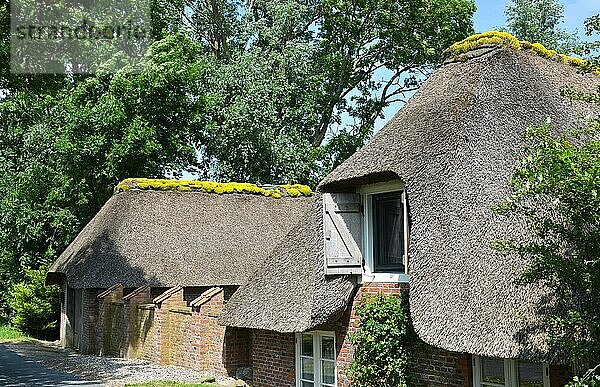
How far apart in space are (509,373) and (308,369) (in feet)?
17.4

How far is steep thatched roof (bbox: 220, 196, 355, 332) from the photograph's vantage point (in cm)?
1334

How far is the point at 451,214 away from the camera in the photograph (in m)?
11.1

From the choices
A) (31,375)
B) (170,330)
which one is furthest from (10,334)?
(170,330)

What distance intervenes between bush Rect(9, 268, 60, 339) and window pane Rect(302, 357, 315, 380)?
18.2m

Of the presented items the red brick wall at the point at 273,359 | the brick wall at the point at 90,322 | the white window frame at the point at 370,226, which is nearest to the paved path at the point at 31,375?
the brick wall at the point at 90,322

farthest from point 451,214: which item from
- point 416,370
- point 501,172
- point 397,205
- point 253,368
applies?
point 253,368

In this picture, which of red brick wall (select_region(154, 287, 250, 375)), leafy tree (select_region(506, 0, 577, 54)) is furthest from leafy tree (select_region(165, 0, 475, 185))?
red brick wall (select_region(154, 287, 250, 375))

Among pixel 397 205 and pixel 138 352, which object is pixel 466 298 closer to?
pixel 397 205

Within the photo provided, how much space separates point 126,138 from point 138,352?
9719 millimetres

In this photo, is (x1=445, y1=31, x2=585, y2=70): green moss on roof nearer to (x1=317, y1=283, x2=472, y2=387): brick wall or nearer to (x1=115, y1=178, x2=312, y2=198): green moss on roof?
(x1=317, y1=283, x2=472, y2=387): brick wall

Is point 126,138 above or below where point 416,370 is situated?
above

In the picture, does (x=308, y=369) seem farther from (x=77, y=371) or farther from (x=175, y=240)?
(x=175, y=240)

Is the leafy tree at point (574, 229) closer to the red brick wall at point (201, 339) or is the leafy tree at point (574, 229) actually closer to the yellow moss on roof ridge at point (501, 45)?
the yellow moss on roof ridge at point (501, 45)

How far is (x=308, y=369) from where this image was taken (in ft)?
48.2
